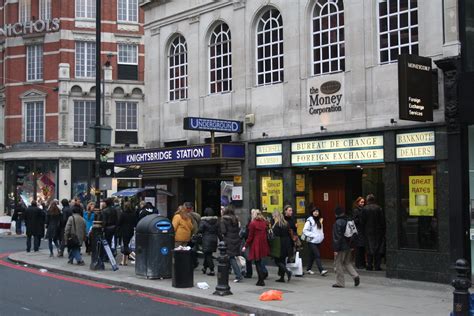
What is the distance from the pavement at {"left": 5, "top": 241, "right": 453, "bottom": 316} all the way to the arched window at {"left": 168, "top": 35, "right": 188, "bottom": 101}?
6.87 meters

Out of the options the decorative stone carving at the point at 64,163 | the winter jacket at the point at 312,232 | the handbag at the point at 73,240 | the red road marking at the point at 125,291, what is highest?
the decorative stone carving at the point at 64,163

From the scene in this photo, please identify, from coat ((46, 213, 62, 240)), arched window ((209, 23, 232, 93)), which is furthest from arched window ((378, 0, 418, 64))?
Answer: coat ((46, 213, 62, 240))

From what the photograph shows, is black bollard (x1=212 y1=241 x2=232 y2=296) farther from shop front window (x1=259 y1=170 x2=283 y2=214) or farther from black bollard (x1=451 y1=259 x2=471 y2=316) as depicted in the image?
black bollard (x1=451 y1=259 x2=471 y2=316)

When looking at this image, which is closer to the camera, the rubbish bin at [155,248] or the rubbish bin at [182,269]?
the rubbish bin at [182,269]

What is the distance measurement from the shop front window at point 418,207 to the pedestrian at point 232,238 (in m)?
3.61

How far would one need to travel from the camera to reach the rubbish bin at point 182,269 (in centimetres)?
1269

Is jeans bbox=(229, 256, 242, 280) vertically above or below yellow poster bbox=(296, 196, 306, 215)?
below

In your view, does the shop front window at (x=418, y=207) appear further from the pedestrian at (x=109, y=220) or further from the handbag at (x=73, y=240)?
the handbag at (x=73, y=240)

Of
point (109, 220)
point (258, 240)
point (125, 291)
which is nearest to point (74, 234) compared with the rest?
point (109, 220)

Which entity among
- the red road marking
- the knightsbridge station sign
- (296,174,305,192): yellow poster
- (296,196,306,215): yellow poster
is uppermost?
the knightsbridge station sign

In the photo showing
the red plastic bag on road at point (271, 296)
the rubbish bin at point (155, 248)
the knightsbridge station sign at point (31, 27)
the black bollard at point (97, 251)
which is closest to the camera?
the red plastic bag on road at point (271, 296)

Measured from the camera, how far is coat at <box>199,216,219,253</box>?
46.7ft

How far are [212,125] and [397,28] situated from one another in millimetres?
5356

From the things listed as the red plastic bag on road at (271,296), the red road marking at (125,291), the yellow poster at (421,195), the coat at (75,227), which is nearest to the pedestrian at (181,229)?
the red road marking at (125,291)
